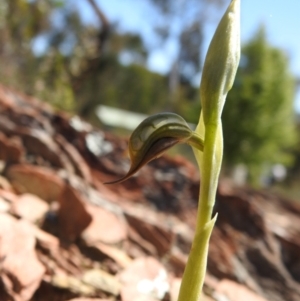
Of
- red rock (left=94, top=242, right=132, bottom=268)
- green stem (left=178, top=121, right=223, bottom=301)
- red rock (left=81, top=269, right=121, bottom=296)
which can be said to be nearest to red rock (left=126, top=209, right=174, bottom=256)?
red rock (left=94, top=242, right=132, bottom=268)

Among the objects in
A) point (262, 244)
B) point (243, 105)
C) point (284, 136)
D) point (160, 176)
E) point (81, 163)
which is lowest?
point (262, 244)

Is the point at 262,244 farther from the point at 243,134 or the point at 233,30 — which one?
the point at 243,134

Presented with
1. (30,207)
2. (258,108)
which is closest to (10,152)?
(30,207)

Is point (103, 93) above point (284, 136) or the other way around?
above

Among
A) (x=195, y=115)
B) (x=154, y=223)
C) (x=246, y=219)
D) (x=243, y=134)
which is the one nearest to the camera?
(x=154, y=223)

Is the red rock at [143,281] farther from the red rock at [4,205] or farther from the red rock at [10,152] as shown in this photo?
the red rock at [10,152]

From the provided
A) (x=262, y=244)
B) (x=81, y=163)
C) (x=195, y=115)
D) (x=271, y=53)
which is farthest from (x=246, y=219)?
(x=271, y=53)

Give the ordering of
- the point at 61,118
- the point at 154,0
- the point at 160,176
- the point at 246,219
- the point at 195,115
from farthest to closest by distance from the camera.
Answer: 1. the point at 154,0
2. the point at 195,115
3. the point at 61,118
4. the point at 160,176
5. the point at 246,219
